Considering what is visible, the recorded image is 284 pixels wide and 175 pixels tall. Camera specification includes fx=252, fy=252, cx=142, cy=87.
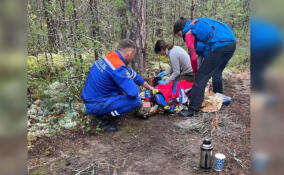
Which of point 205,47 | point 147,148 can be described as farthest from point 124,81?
point 205,47

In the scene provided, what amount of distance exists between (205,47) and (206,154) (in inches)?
86.7

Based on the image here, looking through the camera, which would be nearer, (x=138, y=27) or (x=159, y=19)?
(x=138, y=27)

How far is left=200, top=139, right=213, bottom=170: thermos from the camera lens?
2.94 m

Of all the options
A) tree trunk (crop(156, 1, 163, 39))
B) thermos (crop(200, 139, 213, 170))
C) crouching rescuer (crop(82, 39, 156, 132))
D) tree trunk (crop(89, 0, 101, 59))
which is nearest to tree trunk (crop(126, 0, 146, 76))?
tree trunk (crop(89, 0, 101, 59))

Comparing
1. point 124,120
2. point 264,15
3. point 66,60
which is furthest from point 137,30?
point 264,15

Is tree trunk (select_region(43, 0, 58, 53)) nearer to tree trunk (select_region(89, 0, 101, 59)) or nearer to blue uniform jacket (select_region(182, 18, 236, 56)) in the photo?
tree trunk (select_region(89, 0, 101, 59))

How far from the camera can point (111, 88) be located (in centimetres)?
399

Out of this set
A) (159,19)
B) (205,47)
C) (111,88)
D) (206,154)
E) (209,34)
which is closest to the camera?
(206,154)

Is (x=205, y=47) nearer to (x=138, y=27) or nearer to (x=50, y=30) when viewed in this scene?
(x=138, y=27)

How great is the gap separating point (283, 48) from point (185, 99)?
4182mm

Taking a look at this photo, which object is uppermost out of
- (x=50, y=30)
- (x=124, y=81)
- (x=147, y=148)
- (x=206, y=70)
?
(x=50, y=30)

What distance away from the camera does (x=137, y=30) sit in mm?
4918

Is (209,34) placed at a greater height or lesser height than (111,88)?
greater

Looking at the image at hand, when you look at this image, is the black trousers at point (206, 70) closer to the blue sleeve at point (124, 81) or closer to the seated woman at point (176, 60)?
the seated woman at point (176, 60)
